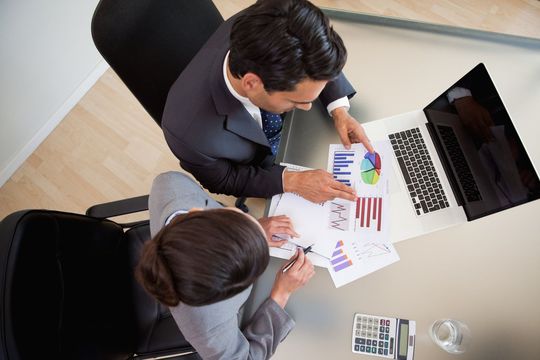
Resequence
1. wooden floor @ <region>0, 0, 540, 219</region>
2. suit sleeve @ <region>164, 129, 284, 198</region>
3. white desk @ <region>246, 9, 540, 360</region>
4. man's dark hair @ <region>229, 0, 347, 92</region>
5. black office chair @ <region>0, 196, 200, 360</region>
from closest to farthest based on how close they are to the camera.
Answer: black office chair @ <region>0, 196, 200, 360</region> < man's dark hair @ <region>229, 0, 347, 92</region> < white desk @ <region>246, 9, 540, 360</region> < suit sleeve @ <region>164, 129, 284, 198</region> < wooden floor @ <region>0, 0, 540, 219</region>

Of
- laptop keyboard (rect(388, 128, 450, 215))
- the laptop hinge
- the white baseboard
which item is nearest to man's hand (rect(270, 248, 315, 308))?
laptop keyboard (rect(388, 128, 450, 215))

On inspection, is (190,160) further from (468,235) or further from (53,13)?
(53,13)

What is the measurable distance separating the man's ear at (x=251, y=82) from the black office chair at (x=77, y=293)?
50 centimetres

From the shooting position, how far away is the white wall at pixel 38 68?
1.79m

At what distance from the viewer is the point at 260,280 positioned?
1.04 metres

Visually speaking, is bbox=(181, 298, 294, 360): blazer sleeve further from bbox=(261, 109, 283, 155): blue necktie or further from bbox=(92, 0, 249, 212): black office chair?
bbox=(92, 0, 249, 212): black office chair

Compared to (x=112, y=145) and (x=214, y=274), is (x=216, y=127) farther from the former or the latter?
(x=112, y=145)

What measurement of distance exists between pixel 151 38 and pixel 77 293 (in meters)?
0.70

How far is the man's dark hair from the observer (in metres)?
0.84

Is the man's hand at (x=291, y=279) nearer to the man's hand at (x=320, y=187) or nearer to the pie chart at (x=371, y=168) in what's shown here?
the man's hand at (x=320, y=187)

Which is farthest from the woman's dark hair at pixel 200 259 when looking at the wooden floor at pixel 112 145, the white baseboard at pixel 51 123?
the white baseboard at pixel 51 123

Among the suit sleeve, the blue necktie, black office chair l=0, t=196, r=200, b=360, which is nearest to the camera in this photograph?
black office chair l=0, t=196, r=200, b=360

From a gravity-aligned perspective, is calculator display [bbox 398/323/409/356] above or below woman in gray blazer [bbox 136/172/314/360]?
below

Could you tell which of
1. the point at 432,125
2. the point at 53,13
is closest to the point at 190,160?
the point at 432,125
